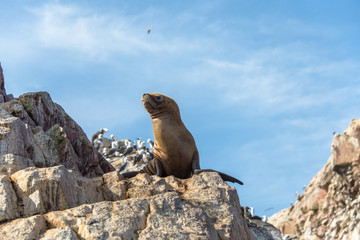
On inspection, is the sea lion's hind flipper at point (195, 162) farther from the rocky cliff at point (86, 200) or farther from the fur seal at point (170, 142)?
the rocky cliff at point (86, 200)

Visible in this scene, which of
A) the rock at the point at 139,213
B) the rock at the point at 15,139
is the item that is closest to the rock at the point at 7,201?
the rock at the point at 139,213

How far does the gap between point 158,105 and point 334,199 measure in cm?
2491

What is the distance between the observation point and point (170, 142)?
1155 cm

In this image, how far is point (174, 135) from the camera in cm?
1159

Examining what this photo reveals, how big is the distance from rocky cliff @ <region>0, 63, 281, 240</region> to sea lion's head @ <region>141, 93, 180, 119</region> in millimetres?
1761

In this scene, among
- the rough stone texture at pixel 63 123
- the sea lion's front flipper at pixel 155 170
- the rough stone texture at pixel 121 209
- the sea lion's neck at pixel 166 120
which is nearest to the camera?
the rough stone texture at pixel 121 209

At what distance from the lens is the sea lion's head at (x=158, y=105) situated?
38.6 ft

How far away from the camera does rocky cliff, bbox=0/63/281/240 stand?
747 centimetres

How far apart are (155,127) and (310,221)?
25.9 m

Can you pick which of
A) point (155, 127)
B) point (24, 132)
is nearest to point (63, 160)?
point (24, 132)

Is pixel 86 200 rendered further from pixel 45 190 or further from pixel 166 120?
pixel 166 120

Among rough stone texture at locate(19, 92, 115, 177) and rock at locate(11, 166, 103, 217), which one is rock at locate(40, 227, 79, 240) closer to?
rock at locate(11, 166, 103, 217)

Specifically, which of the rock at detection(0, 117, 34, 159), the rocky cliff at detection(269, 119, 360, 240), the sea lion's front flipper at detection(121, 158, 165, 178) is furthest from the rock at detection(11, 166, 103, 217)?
the rocky cliff at detection(269, 119, 360, 240)

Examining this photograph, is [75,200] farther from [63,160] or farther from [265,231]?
[265,231]
